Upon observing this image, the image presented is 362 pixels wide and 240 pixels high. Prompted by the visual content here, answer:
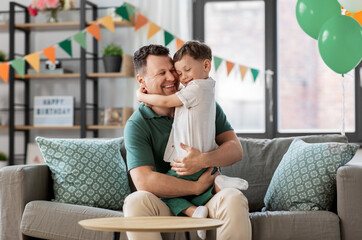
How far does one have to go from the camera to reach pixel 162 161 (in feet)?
7.30

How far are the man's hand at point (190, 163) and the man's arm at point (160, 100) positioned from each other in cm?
18

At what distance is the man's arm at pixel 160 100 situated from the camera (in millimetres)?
2094

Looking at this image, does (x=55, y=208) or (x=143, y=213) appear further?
(x=55, y=208)

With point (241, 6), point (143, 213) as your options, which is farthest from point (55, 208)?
point (241, 6)

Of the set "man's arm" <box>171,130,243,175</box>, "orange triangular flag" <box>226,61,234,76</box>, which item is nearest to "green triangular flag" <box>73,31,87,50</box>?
"orange triangular flag" <box>226,61,234,76</box>

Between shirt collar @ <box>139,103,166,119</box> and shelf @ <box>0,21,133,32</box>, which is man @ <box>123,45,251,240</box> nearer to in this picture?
shirt collar @ <box>139,103,166,119</box>

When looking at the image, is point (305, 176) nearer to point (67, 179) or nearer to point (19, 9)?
point (67, 179)

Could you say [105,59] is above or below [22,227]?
above

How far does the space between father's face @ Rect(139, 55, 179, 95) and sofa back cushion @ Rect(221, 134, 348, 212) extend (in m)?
0.72

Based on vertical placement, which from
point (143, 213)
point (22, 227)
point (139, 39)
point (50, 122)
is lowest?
point (22, 227)

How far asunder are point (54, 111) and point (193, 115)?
2.88 meters

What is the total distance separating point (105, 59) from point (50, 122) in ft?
2.49

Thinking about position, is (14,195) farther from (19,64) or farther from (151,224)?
(19,64)

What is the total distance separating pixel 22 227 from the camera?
8.10 feet
